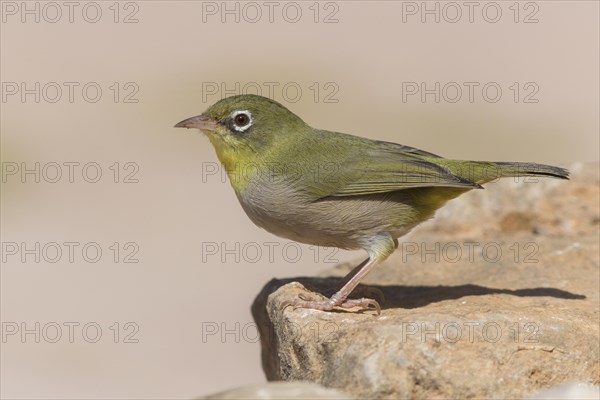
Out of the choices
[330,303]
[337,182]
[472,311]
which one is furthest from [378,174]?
[472,311]

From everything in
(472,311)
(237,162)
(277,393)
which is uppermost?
(237,162)

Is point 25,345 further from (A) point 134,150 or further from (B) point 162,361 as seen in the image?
(A) point 134,150

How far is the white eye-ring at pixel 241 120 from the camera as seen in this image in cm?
743

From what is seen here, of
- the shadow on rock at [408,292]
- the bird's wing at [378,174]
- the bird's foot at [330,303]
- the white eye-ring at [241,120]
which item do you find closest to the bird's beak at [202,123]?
the white eye-ring at [241,120]

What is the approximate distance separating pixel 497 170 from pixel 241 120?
1.88 meters

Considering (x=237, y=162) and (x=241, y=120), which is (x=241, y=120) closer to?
(x=241, y=120)

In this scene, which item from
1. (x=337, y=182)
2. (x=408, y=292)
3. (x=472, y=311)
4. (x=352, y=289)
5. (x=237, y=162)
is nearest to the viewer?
(x=472, y=311)

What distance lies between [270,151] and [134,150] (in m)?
8.48

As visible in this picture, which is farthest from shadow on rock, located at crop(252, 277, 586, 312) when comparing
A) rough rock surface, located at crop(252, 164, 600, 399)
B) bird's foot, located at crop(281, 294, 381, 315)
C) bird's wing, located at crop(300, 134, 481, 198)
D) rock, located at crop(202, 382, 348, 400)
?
rock, located at crop(202, 382, 348, 400)

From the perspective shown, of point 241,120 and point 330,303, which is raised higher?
point 241,120

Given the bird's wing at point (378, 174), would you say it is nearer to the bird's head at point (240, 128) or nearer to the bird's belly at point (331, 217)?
the bird's belly at point (331, 217)

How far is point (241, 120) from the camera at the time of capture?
7449 millimetres

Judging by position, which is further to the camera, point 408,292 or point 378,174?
point 408,292

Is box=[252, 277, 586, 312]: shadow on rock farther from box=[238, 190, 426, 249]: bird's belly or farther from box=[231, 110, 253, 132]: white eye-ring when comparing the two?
box=[231, 110, 253, 132]: white eye-ring
